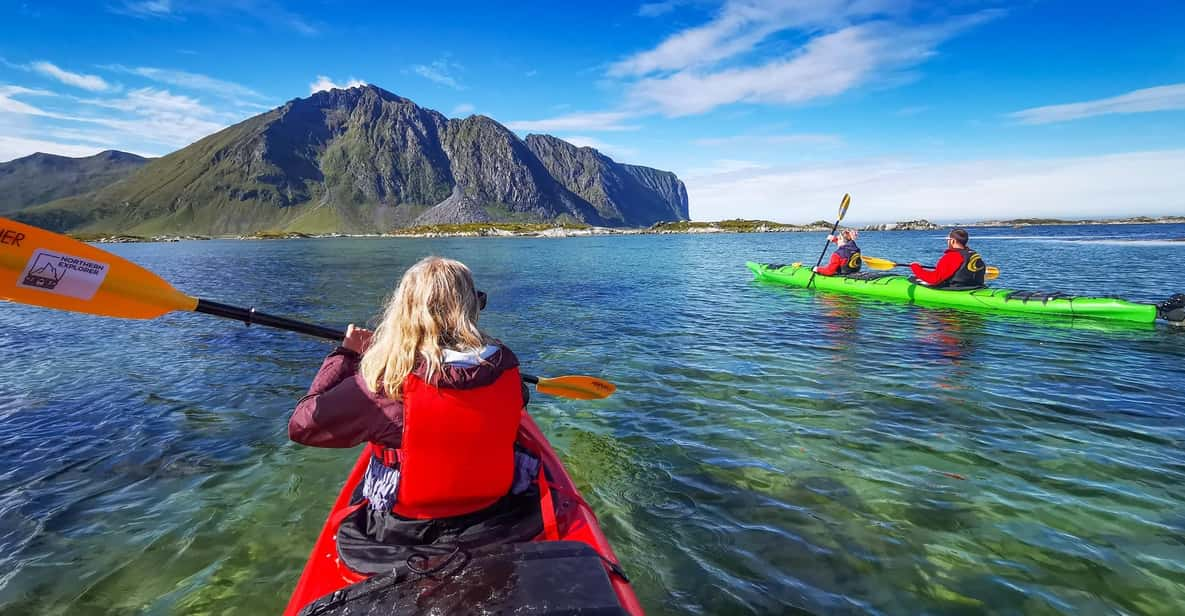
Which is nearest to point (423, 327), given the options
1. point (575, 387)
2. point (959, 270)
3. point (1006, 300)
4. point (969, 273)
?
point (575, 387)

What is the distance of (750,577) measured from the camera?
16.5ft

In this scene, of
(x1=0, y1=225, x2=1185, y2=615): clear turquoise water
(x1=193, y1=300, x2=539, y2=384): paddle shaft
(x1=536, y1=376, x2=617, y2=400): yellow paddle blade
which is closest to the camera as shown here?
(x1=0, y1=225, x2=1185, y2=615): clear turquoise water

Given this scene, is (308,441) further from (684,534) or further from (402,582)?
(684,534)

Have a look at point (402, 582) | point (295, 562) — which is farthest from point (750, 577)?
point (295, 562)

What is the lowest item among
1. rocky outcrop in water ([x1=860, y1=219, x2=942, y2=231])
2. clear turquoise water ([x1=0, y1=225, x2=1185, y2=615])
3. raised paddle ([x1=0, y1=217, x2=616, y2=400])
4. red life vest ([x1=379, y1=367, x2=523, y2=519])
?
clear turquoise water ([x1=0, y1=225, x2=1185, y2=615])

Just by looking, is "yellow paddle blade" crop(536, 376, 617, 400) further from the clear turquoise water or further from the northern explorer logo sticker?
the northern explorer logo sticker

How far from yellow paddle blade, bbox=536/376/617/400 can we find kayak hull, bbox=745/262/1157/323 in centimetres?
1715

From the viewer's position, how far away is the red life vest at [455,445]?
3.40 meters

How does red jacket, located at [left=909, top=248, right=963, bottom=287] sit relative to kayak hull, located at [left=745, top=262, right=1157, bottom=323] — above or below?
above

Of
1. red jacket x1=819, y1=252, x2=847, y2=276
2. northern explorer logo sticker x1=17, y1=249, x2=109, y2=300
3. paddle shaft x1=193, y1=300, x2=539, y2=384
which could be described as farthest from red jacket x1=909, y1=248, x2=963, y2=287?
northern explorer logo sticker x1=17, y1=249, x2=109, y2=300

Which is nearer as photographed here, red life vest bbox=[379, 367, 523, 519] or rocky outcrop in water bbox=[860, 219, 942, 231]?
red life vest bbox=[379, 367, 523, 519]

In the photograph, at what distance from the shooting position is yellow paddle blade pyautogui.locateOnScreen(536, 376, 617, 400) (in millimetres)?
6262

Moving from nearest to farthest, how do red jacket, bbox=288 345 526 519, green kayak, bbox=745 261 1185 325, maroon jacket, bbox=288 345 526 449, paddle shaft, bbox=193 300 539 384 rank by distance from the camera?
red jacket, bbox=288 345 526 519 < maroon jacket, bbox=288 345 526 449 < paddle shaft, bbox=193 300 539 384 < green kayak, bbox=745 261 1185 325

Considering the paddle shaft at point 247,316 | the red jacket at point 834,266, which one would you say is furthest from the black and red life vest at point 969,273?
the paddle shaft at point 247,316
